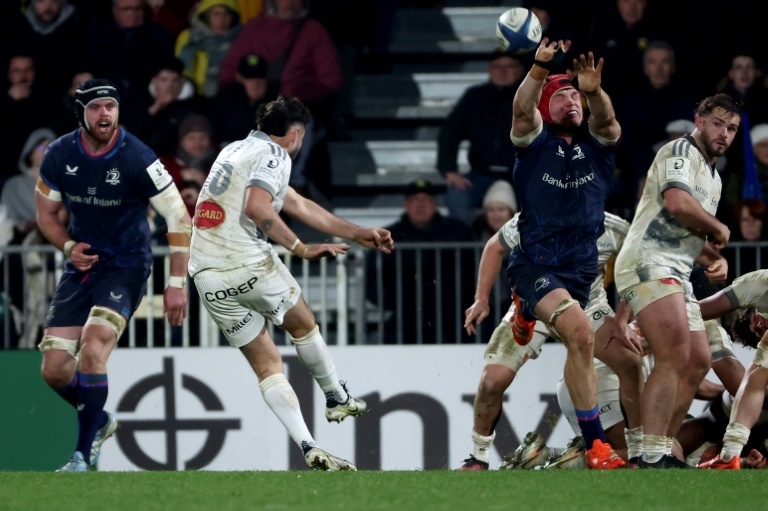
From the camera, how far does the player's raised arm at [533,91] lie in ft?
27.0

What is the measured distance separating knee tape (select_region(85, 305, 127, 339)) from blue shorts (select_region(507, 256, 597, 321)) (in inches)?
94.6

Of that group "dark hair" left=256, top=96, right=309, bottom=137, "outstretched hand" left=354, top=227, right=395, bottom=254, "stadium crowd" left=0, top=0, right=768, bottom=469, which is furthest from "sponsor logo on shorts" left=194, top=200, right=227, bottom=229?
"stadium crowd" left=0, top=0, right=768, bottom=469

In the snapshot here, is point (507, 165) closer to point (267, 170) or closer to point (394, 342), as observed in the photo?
point (394, 342)

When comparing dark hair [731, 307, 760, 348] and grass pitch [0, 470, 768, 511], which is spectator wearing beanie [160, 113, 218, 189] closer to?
dark hair [731, 307, 760, 348]

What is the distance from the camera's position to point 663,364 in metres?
8.75

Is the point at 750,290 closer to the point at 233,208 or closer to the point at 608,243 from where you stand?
the point at 608,243

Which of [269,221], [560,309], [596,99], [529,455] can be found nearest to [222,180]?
[269,221]

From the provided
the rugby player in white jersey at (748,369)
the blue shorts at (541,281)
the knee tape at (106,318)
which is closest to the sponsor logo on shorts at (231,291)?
the knee tape at (106,318)

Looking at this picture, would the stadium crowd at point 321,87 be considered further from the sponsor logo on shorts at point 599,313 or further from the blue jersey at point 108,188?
the blue jersey at point 108,188

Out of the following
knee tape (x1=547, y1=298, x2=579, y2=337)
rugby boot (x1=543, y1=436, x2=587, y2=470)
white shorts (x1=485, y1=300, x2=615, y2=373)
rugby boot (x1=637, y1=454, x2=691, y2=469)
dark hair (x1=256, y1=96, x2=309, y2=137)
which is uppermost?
dark hair (x1=256, y1=96, x2=309, y2=137)

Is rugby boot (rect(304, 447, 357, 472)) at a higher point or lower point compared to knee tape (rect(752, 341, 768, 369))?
lower

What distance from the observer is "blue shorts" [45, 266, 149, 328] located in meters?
9.54

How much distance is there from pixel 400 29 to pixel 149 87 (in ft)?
9.21

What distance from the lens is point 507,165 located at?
13547 millimetres
